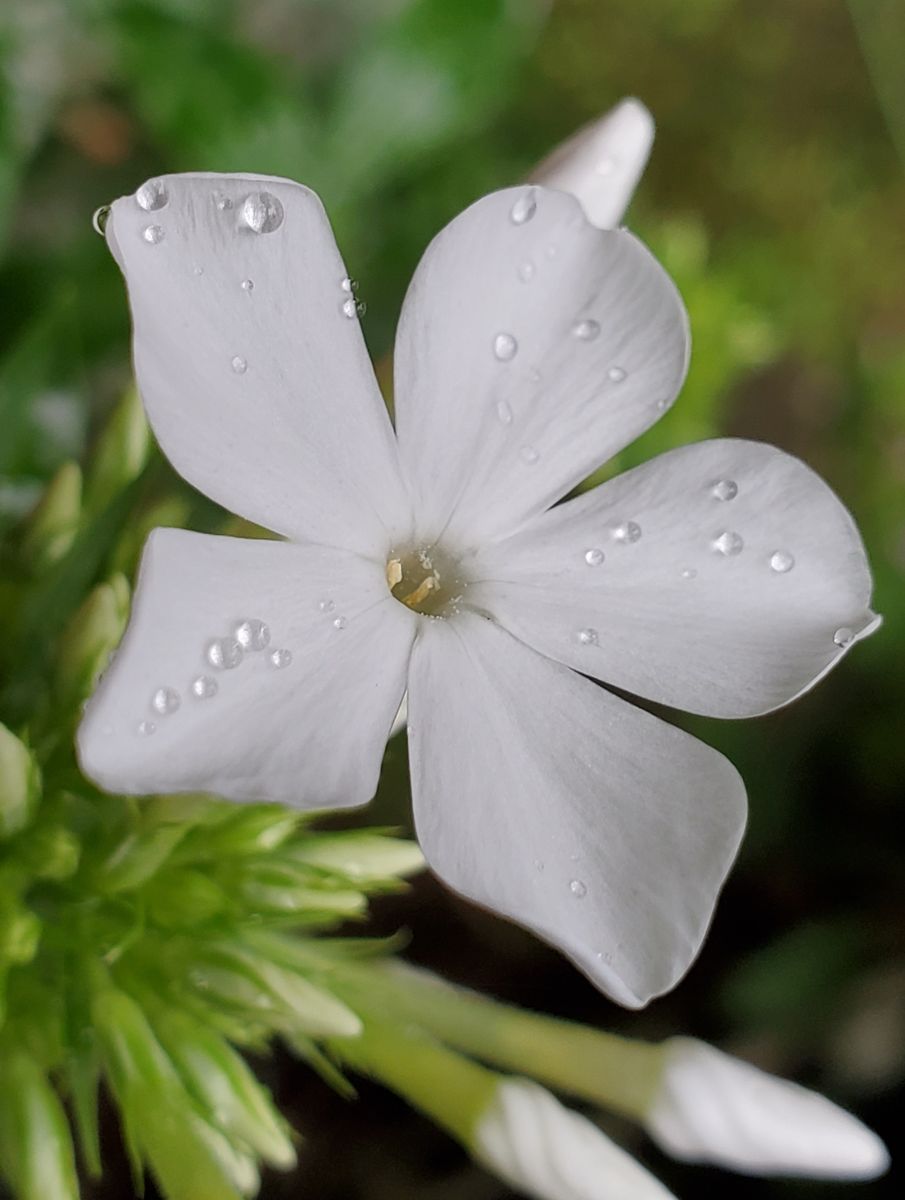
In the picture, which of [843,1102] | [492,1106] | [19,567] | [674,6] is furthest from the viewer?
[674,6]

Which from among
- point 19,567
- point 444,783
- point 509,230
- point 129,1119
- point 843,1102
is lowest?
point 843,1102

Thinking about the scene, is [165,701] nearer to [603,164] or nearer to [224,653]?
[224,653]

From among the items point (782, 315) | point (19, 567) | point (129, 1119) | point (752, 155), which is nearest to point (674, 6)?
point (752, 155)

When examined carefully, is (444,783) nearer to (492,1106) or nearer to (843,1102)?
(492,1106)

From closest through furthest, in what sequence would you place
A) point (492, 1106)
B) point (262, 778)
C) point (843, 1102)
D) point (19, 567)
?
1. point (262, 778)
2. point (492, 1106)
3. point (19, 567)
4. point (843, 1102)

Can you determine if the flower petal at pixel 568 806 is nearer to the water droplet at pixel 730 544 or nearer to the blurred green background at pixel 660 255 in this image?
the water droplet at pixel 730 544

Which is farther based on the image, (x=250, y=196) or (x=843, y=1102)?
(x=843, y=1102)

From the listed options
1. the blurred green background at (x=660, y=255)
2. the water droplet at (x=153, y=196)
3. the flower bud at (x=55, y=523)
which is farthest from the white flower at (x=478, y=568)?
the blurred green background at (x=660, y=255)

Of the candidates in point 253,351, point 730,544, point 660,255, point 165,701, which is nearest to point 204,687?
point 165,701
